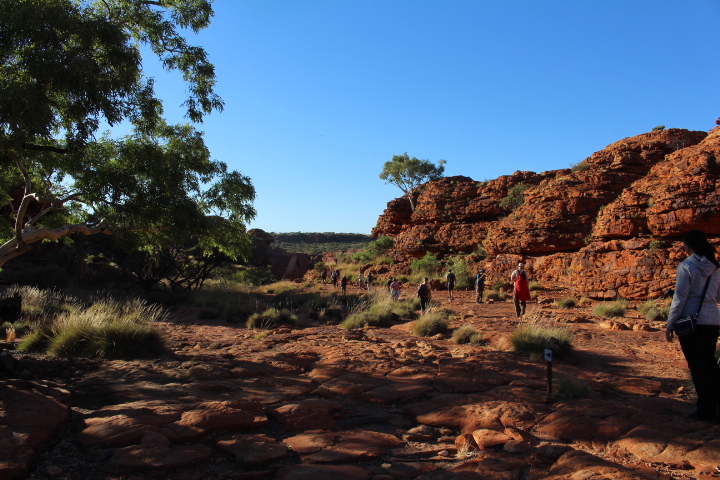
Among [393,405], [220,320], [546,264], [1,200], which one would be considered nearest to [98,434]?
[393,405]

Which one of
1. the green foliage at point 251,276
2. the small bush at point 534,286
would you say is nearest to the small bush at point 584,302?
the small bush at point 534,286

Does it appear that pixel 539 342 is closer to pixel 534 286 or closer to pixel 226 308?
pixel 226 308

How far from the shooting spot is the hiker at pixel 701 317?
14.6 ft

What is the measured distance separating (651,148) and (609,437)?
23.1 m

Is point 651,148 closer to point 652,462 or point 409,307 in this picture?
point 409,307

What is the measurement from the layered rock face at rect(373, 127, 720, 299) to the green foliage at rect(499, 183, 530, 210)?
0.75 m

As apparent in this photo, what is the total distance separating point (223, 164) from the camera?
37.1ft

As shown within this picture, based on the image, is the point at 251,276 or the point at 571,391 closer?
the point at 571,391

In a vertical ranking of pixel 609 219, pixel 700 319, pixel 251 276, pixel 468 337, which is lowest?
pixel 468 337

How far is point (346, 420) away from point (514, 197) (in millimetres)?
28918

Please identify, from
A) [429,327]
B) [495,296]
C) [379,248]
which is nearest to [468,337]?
[429,327]

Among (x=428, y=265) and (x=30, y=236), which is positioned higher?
(x=428, y=265)

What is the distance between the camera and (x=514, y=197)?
31328 millimetres

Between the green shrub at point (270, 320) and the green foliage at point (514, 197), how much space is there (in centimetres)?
2141
